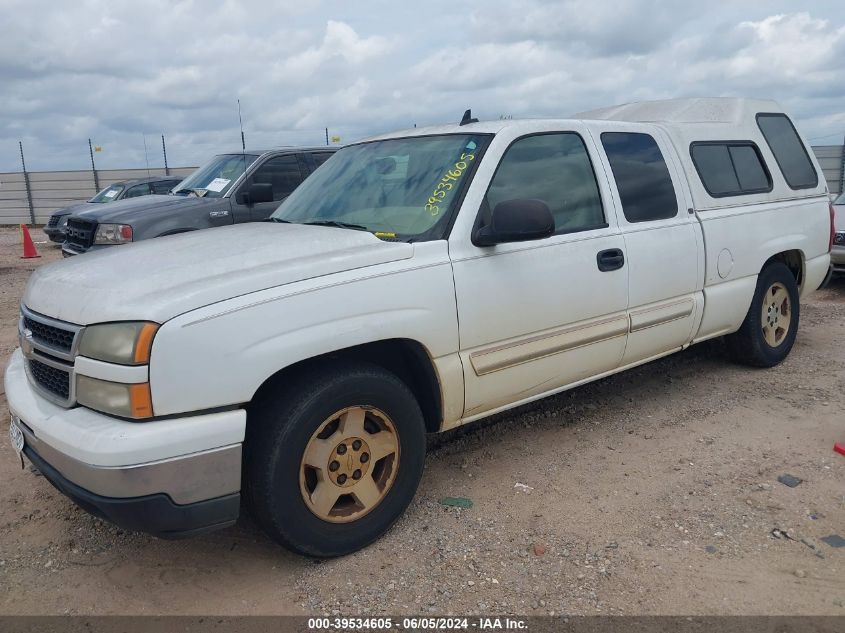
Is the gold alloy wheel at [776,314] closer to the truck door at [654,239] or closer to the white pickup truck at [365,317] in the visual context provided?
the white pickup truck at [365,317]

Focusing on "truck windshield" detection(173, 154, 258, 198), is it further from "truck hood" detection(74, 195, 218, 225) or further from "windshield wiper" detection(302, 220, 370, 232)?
"windshield wiper" detection(302, 220, 370, 232)

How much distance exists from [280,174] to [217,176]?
0.74 meters

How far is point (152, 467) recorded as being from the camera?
8.21ft

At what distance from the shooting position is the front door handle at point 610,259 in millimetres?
3916

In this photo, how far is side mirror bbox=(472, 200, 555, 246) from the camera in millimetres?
3221

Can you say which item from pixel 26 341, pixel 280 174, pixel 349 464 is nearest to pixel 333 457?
pixel 349 464

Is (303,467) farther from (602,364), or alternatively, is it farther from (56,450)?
(602,364)

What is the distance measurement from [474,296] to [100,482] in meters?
1.76

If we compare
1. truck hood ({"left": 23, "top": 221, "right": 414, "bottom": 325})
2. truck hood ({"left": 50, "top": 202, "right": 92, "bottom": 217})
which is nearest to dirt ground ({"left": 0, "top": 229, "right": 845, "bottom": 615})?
truck hood ({"left": 23, "top": 221, "right": 414, "bottom": 325})

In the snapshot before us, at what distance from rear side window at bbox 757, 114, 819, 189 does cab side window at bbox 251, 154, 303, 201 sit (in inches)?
194

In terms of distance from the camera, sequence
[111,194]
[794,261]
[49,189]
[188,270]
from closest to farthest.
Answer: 1. [188,270]
2. [794,261]
3. [111,194]
4. [49,189]

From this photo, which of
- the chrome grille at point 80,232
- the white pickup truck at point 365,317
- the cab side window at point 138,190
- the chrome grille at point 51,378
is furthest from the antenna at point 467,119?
the cab side window at point 138,190

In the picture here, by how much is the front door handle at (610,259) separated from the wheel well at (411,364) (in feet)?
4.08

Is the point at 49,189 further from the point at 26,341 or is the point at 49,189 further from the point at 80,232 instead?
the point at 26,341
